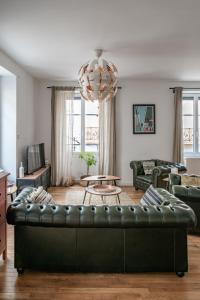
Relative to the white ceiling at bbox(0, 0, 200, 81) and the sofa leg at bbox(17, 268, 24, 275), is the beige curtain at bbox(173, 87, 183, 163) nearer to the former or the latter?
the white ceiling at bbox(0, 0, 200, 81)

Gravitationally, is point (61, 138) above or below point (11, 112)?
below

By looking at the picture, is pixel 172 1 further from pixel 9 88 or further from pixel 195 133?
pixel 195 133

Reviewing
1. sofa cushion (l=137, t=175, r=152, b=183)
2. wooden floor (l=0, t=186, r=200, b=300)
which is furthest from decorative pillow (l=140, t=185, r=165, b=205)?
sofa cushion (l=137, t=175, r=152, b=183)

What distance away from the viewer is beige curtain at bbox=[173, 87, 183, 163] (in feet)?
22.0

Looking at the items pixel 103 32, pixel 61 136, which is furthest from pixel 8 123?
pixel 103 32

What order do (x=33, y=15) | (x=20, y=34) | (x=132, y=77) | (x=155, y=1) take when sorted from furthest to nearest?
(x=132, y=77) → (x=20, y=34) → (x=33, y=15) → (x=155, y=1)

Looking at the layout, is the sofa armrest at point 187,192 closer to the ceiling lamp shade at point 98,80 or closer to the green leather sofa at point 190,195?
the green leather sofa at point 190,195

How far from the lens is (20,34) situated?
3574mm

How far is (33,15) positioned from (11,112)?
2524mm

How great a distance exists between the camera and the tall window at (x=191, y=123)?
708cm

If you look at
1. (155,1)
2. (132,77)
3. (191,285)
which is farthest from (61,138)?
(191,285)

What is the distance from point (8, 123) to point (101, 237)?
142 inches

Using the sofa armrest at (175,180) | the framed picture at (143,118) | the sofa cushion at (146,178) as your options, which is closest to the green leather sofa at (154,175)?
the sofa cushion at (146,178)

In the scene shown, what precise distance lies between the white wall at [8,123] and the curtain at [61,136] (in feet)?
→ 5.49
